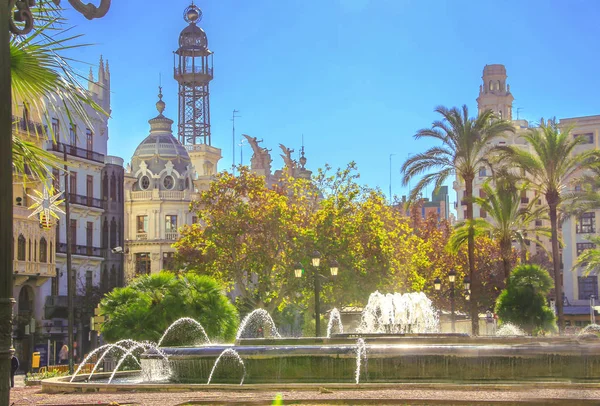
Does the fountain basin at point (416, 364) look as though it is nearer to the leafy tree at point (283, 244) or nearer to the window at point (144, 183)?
the leafy tree at point (283, 244)

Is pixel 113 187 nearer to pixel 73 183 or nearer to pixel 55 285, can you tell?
pixel 73 183

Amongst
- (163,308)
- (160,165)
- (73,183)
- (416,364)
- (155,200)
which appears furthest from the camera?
(160,165)

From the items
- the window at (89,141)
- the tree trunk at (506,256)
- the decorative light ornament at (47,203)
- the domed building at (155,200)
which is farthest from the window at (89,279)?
the tree trunk at (506,256)

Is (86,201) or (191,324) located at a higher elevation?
(86,201)

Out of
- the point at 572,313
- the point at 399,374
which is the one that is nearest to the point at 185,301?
the point at 399,374

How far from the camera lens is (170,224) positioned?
74.2 metres

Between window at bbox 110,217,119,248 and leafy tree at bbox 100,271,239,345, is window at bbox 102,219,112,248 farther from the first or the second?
leafy tree at bbox 100,271,239,345

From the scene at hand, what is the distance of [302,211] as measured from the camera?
48.7m

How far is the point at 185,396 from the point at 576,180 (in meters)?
32.4

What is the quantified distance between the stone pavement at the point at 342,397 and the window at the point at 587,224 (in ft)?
246

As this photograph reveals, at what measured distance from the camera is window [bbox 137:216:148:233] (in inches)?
2918

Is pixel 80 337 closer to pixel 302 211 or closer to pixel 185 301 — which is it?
pixel 302 211

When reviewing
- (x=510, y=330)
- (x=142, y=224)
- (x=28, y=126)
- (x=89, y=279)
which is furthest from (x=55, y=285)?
(x=28, y=126)

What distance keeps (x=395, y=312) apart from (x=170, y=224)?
34377 millimetres
